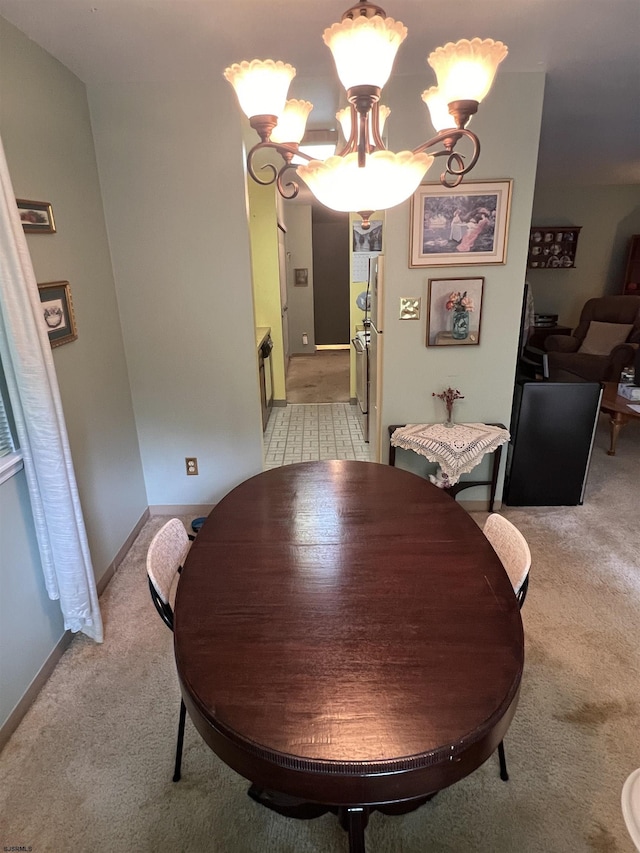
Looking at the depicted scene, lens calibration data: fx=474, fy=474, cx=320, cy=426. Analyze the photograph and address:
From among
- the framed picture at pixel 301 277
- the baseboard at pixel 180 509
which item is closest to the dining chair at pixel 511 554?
the baseboard at pixel 180 509

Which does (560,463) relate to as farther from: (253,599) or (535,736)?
(253,599)

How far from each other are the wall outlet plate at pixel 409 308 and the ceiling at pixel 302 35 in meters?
0.81

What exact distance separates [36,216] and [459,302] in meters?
2.14

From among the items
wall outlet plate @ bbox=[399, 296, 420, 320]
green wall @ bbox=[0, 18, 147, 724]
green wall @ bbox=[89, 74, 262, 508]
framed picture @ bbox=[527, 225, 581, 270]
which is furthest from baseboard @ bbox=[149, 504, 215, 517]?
framed picture @ bbox=[527, 225, 581, 270]

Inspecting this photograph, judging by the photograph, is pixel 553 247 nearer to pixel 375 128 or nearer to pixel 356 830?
pixel 375 128

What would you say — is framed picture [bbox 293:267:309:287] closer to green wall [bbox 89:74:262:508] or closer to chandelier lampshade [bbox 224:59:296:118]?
green wall [bbox 89:74:262:508]

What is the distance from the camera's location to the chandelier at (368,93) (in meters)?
1.10

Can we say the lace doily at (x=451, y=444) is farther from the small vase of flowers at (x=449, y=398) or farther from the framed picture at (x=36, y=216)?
the framed picture at (x=36, y=216)

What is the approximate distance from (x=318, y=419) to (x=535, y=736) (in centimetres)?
367

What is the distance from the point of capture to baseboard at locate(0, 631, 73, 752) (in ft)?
5.55

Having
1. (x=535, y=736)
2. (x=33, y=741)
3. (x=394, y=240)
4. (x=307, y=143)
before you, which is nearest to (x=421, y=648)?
(x=535, y=736)

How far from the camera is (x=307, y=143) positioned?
369cm

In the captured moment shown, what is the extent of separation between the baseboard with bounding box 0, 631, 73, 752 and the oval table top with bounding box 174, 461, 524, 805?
3.25ft

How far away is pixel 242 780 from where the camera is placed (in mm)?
1554
